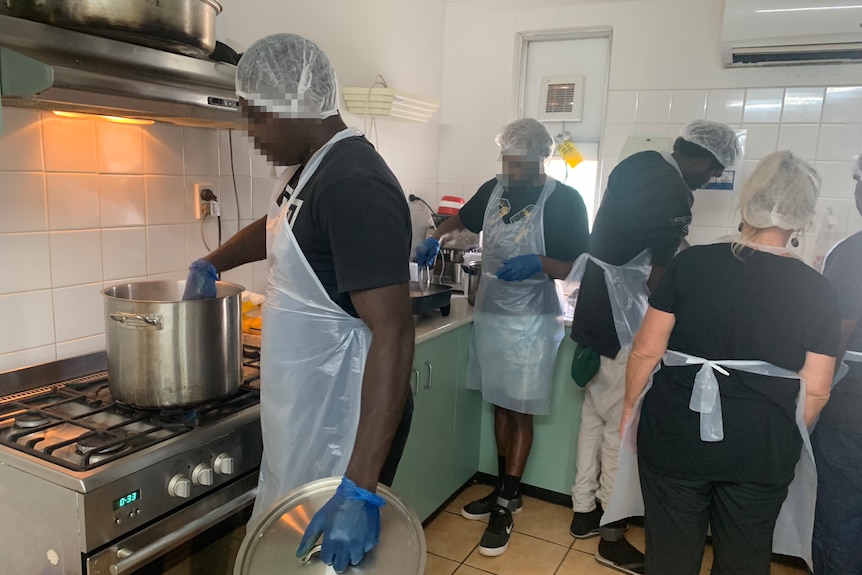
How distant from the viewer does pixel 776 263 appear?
4.42 ft

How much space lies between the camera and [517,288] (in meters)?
2.30

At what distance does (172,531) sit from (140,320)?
1.32ft

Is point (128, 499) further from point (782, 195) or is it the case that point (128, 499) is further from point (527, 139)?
point (527, 139)

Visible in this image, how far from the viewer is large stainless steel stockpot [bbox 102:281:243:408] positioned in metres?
1.22

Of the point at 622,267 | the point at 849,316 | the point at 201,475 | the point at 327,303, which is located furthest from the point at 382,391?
the point at 622,267

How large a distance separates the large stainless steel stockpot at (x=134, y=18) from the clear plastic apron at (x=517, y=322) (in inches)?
51.4

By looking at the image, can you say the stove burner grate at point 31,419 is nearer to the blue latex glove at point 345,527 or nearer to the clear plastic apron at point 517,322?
the blue latex glove at point 345,527

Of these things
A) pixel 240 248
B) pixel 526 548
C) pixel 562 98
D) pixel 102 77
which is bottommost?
pixel 526 548

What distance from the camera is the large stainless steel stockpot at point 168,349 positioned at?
4.01 ft

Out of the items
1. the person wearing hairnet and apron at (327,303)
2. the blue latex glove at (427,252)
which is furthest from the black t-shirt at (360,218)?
the blue latex glove at (427,252)

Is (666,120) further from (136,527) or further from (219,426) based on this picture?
(136,527)

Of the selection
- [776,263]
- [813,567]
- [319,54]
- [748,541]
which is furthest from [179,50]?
[813,567]

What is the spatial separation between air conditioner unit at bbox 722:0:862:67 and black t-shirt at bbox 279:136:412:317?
190 cm

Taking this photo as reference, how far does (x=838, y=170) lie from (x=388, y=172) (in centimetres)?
214
